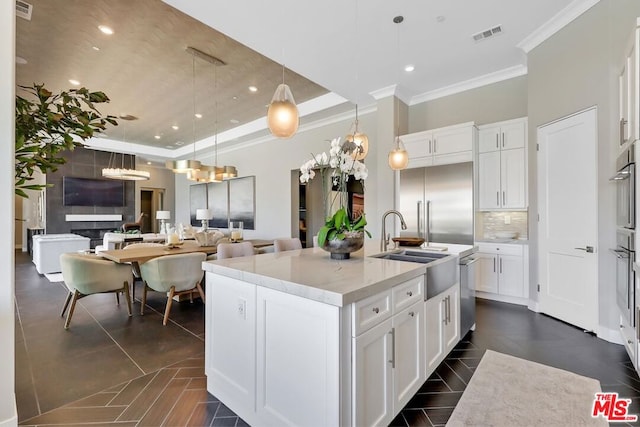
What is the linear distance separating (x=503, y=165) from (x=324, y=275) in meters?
3.78

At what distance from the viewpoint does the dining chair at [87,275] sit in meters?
3.26

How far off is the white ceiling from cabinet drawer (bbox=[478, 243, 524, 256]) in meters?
2.48

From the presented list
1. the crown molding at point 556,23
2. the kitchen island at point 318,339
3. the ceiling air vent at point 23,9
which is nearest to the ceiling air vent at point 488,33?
the crown molding at point 556,23

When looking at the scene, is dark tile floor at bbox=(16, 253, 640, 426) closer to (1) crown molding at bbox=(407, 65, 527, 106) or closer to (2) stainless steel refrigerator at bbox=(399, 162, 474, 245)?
(2) stainless steel refrigerator at bbox=(399, 162, 474, 245)

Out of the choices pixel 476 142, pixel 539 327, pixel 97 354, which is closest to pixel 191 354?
pixel 97 354

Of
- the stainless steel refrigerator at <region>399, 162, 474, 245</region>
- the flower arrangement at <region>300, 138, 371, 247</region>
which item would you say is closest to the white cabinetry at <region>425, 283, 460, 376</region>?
the flower arrangement at <region>300, 138, 371, 247</region>

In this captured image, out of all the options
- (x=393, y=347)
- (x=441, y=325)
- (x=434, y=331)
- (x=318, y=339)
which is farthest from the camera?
(x=441, y=325)

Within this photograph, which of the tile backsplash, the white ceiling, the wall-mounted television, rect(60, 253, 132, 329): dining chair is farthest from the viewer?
the wall-mounted television

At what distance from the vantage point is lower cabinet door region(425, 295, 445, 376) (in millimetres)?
2041

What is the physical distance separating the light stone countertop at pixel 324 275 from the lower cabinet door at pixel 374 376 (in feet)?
0.75

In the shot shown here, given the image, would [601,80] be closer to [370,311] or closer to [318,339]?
[370,311]

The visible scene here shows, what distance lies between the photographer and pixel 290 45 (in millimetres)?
3611

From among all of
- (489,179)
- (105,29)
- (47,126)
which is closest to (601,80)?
(489,179)

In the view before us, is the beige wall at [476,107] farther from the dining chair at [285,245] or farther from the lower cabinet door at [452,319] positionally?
the lower cabinet door at [452,319]
